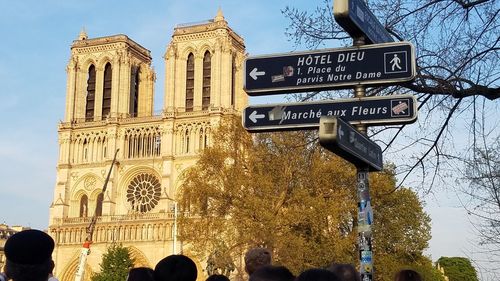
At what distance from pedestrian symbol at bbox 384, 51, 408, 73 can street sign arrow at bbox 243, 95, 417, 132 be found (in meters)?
0.24

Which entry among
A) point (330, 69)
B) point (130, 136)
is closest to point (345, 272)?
point (330, 69)

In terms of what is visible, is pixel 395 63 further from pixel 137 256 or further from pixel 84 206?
pixel 84 206

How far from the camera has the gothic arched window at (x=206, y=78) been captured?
180 feet

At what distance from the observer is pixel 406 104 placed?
6.59 meters

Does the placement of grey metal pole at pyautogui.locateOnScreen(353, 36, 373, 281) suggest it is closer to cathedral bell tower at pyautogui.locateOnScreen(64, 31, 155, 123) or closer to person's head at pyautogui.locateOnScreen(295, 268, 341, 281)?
person's head at pyautogui.locateOnScreen(295, 268, 341, 281)

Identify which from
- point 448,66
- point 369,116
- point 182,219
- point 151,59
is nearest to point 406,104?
point 369,116

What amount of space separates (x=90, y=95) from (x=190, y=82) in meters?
8.72

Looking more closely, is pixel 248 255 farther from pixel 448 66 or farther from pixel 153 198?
pixel 153 198

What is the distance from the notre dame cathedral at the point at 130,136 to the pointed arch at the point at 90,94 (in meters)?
0.08

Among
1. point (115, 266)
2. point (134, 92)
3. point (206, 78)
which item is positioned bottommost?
point (115, 266)

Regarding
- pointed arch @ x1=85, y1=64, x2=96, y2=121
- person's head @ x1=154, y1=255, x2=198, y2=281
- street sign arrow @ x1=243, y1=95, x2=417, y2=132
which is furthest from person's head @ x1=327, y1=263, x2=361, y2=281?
pointed arch @ x1=85, y1=64, x2=96, y2=121

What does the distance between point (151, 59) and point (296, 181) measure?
1528 inches

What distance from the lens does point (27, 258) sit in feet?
13.8

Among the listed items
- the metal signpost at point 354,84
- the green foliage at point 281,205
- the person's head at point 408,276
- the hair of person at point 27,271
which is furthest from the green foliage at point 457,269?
the hair of person at point 27,271
